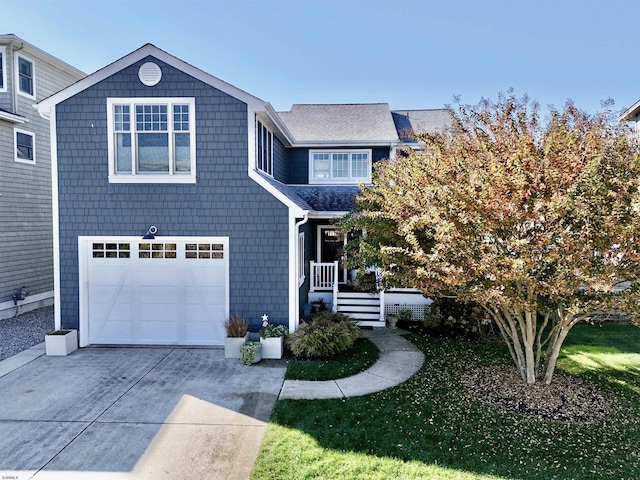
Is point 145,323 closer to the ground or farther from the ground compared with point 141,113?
closer to the ground

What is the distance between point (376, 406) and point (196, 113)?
7411mm

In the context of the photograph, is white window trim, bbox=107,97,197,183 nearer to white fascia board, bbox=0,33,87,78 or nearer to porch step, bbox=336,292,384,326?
porch step, bbox=336,292,384,326

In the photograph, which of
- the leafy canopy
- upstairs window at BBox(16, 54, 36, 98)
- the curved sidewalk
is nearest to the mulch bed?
the leafy canopy

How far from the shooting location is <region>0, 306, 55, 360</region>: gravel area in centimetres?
969

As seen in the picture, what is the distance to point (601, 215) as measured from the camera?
5.58 m

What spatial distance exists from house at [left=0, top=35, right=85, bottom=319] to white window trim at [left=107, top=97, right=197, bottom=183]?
19.6ft

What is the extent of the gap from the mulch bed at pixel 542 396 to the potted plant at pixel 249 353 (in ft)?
14.0

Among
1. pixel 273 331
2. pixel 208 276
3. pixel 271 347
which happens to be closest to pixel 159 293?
pixel 208 276

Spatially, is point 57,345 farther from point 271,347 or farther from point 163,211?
point 271,347

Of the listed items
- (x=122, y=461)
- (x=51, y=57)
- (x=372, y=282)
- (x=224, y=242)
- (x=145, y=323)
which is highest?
(x=51, y=57)

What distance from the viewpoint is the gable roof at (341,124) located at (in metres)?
14.1

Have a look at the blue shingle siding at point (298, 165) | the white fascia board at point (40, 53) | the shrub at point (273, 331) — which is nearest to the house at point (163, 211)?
the shrub at point (273, 331)

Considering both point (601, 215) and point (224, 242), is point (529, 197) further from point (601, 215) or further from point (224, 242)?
point (224, 242)

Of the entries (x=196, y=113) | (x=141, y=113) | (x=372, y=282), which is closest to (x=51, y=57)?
(x=141, y=113)
